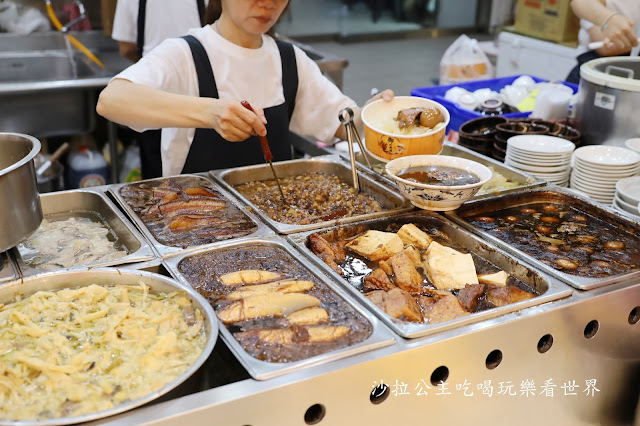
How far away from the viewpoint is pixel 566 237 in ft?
7.57

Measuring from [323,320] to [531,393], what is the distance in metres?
0.68

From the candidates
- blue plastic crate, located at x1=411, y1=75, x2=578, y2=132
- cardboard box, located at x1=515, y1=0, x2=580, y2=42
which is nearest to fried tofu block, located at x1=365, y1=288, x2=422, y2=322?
blue plastic crate, located at x1=411, y1=75, x2=578, y2=132

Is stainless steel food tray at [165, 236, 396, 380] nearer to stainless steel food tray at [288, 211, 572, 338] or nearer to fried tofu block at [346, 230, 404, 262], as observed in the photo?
stainless steel food tray at [288, 211, 572, 338]

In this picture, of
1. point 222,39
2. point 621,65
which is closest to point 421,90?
point 621,65

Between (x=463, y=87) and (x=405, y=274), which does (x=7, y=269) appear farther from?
(x=463, y=87)

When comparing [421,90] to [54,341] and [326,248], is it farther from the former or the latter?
[54,341]

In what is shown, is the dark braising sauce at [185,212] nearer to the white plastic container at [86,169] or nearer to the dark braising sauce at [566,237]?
the dark braising sauce at [566,237]

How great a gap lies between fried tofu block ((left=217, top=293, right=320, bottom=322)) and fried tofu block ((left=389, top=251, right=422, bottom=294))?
0.32 metres

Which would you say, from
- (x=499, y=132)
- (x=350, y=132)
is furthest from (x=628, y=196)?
(x=350, y=132)

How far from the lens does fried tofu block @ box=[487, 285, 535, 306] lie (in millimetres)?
1830

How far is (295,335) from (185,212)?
88 centimetres

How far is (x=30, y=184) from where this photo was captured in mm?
1835

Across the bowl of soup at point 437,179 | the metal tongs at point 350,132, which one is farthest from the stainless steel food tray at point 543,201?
the metal tongs at point 350,132

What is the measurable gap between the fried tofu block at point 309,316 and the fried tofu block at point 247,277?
0.20 meters
